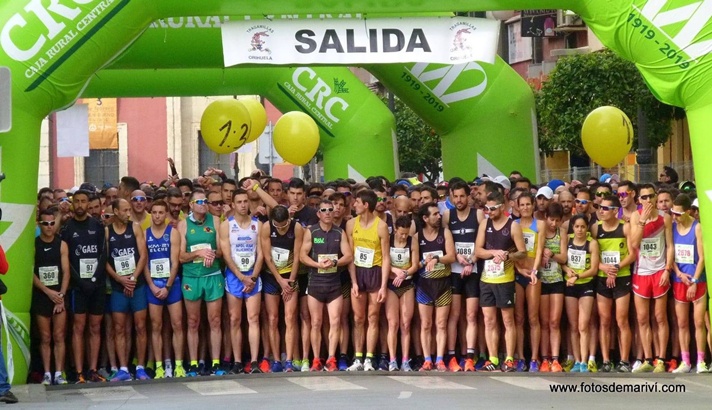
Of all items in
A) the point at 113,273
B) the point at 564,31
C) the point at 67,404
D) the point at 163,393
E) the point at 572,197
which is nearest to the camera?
the point at 67,404

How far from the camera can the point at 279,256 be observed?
12.5 meters

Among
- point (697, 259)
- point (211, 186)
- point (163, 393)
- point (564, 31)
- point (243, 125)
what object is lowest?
point (163, 393)

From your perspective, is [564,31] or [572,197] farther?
[564,31]

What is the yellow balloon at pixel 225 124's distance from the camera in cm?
1781

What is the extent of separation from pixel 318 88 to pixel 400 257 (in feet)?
18.7

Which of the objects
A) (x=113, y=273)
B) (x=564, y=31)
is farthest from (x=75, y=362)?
(x=564, y=31)

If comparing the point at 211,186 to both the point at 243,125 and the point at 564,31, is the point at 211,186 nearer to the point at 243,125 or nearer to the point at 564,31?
the point at 243,125

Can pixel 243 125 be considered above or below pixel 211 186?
above

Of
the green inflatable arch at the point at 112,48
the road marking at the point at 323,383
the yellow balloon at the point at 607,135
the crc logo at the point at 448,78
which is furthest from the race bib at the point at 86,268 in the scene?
the yellow balloon at the point at 607,135

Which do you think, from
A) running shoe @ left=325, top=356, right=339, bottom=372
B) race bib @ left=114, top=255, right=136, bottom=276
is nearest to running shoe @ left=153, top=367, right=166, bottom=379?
race bib @ left=114, top=255, right=136, bottom=276

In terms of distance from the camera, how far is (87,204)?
40.3 feet

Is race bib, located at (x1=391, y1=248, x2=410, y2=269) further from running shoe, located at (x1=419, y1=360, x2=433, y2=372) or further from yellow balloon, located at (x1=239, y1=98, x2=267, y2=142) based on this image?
yellow balloon, located at (x1=239, y1=98, x2=267, y2=142)

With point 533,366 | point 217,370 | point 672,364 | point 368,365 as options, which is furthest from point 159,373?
point 672,364

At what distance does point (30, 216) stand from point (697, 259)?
5729 millimetres
